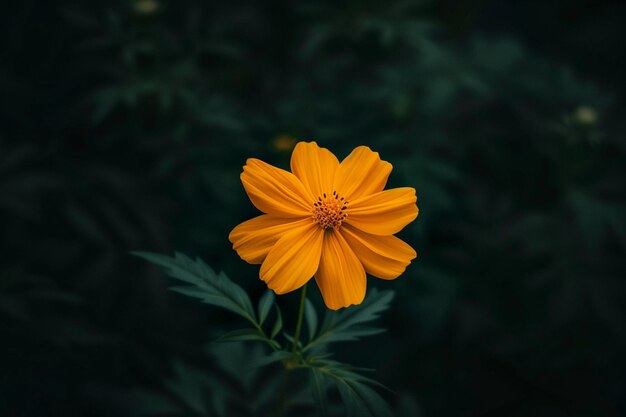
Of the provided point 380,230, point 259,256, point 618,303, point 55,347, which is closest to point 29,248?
point 55,347

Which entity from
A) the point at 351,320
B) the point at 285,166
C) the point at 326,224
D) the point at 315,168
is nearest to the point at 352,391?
the point at 351,320

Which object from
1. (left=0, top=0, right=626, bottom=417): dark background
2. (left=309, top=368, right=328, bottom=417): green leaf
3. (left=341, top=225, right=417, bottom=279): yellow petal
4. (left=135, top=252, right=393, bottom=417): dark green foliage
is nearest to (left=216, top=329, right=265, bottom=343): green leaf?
(left=135, top=252, right=393, bottom=417): dark green foliage

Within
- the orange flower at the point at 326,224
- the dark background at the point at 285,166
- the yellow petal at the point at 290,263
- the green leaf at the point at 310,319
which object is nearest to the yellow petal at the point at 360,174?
the orange flower at the point at 326,224

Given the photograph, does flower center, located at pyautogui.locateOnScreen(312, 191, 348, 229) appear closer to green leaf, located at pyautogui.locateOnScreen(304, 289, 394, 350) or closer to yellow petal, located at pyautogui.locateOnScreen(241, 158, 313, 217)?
yellow petal, located at pyautogui.locateOnScreen(241, 158, 313, 217)

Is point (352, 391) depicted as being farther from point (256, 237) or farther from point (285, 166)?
point (285, 166)

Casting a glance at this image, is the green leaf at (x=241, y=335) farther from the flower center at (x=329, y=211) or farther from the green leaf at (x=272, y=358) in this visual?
the flower center at (x=329, y=211)

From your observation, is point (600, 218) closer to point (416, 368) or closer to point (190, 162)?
point (416, 368)

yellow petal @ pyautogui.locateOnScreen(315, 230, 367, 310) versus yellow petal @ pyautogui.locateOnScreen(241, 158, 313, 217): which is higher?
yellow petal @ pyautogui.locateOnScreen(241, 158, 313, 217)

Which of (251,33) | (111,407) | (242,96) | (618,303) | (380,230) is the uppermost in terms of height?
(251,33)
